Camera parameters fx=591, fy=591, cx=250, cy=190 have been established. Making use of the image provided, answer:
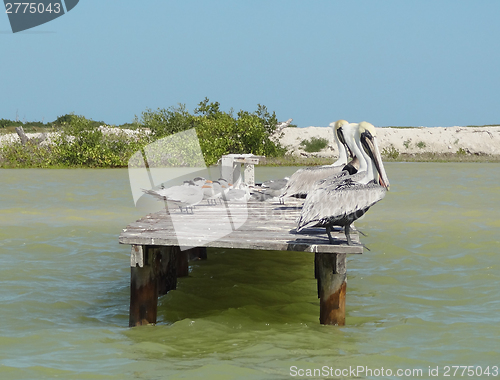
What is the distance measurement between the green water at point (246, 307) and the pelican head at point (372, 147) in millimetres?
1532

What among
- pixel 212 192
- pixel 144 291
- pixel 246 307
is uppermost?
pixel 212 192

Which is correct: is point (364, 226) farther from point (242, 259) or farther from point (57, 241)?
point (57, 241)

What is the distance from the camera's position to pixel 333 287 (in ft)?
18.7

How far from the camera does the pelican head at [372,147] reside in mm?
5723

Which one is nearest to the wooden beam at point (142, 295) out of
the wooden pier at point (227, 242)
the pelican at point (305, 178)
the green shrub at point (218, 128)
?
the wooden pier at point (227, 242)

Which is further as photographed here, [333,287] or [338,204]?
[333,287]

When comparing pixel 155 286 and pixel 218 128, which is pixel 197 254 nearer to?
pixel 155 286

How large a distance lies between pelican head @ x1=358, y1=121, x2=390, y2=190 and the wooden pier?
673 mm

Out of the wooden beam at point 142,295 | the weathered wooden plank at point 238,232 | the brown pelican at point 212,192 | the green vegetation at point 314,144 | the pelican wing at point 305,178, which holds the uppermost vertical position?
the green vegetation at point 314,144

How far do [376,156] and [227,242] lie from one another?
1.71 meters

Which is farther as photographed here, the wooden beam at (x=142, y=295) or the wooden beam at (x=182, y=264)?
the wooden beam at (x=182, y=264)

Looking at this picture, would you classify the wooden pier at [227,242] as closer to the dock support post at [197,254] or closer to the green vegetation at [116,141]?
the dock support post at [197,254]

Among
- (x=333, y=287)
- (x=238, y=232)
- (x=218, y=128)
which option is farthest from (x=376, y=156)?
(x=218, y=128)

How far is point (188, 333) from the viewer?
18.7 ft
